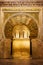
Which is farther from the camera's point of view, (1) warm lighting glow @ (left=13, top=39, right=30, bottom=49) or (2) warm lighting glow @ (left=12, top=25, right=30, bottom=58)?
(1) warm lighting glow @ (left=13, top=39, right=30, bottom=49)

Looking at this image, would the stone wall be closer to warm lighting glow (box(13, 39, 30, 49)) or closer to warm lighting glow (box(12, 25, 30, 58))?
warm lighting glow (box(12, 25, 30, 58))

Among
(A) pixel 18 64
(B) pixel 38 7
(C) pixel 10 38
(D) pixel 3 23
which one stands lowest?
(A) pixel 18 64

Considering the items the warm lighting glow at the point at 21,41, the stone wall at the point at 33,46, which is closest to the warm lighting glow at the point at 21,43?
the warm lighting glow at the point at 21,41

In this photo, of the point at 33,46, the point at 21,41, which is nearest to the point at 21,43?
the point at 21,41

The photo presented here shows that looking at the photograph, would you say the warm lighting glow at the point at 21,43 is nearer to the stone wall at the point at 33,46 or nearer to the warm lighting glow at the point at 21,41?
the warm lighting glow at the point at 21,41

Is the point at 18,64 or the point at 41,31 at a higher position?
the point at 41,31

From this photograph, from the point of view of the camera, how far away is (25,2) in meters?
14.1

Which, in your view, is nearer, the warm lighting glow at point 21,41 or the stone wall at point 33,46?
the stone wall at point 33,46

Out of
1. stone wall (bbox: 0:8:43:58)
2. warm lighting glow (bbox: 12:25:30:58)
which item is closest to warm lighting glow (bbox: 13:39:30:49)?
warm lighting glow (bbox: 12:25:30:58)

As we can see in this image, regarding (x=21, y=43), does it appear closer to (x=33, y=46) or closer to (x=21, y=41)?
(x=21, y=41)

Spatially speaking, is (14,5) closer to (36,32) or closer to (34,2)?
(34,2)

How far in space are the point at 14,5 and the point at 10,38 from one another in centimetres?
208

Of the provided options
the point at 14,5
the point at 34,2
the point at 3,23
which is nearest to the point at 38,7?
the point at 34,2

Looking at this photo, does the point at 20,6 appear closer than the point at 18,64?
No
